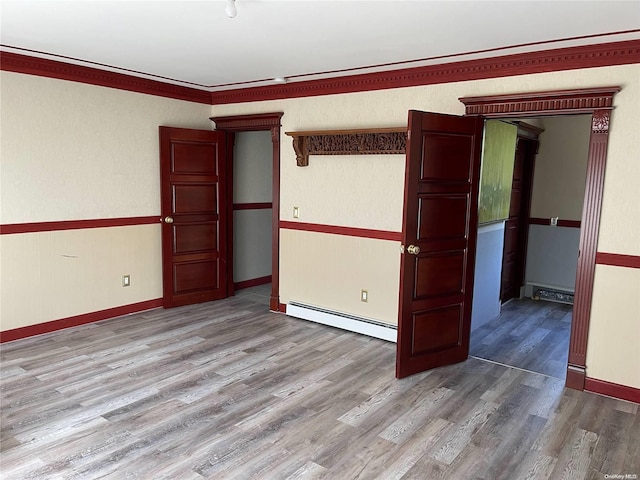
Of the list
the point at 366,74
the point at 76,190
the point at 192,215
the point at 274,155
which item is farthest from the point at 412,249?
the point at 76,190

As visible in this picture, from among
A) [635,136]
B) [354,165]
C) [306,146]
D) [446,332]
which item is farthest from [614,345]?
[306,146]

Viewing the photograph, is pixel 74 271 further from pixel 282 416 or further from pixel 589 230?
pixel 589 230

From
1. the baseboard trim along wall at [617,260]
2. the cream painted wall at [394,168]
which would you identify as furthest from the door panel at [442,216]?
the baseboard trim along wall at [617,260]

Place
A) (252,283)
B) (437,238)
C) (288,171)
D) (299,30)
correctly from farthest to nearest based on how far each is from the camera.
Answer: (252,283) → (288,171) → (437,238) → (299,30)

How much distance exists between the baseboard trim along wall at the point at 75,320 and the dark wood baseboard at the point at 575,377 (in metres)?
3.90

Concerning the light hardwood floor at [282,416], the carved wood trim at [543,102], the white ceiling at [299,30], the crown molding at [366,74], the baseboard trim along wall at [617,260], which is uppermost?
the white ceiling at [299,30]

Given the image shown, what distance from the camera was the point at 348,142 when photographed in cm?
434

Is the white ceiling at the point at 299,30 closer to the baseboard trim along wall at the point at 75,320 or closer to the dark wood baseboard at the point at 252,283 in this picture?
the baseboard trim along wall at the point at 75,320

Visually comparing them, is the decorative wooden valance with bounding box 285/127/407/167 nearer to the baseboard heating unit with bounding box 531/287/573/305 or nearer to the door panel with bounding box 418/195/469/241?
the door panel with bounding box 418/195/469/241

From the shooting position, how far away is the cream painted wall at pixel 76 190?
389 centimetres

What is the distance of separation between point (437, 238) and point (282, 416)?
5.48ft

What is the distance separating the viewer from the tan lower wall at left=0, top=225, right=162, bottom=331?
13.0ft

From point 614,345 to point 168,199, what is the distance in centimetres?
414

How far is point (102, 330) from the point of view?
432 centimetres
